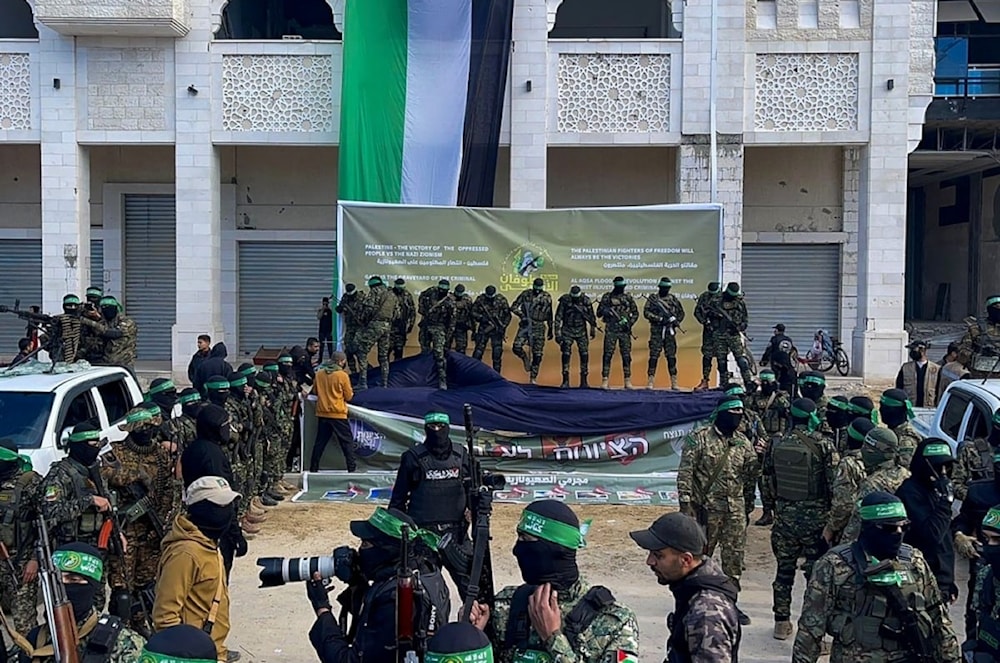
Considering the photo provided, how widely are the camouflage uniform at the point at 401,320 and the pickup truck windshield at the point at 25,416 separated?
6381 mm

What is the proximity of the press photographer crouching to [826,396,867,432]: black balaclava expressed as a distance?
4688 mm

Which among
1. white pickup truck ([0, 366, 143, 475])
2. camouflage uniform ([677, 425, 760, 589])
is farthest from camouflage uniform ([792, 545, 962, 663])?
white pickup truck ([0, 366, 143, 475])

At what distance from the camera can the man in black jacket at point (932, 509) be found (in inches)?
214

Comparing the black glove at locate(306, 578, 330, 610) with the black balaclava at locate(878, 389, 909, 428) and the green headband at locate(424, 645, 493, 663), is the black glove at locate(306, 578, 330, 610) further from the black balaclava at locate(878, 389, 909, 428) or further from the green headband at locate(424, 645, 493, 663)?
the black balaclava at locate(878, 389, 909, 428)

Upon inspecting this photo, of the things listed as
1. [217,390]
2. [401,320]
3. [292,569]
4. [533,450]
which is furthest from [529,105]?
[292,569]

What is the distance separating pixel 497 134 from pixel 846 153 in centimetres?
823

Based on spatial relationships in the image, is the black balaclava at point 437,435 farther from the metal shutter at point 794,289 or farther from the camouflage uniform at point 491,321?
the metal shutter at point 794,289

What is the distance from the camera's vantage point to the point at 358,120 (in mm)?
16625

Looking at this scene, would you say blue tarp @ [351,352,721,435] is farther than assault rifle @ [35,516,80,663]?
Yes

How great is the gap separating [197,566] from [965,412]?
6927 mm

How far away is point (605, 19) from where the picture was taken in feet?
75.6

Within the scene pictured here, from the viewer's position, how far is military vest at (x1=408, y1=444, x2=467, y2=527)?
252 inches

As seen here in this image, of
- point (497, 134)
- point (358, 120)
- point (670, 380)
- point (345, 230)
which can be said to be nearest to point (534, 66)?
point (497, 134)

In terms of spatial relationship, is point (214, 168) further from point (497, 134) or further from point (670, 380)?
point (670, 380)
